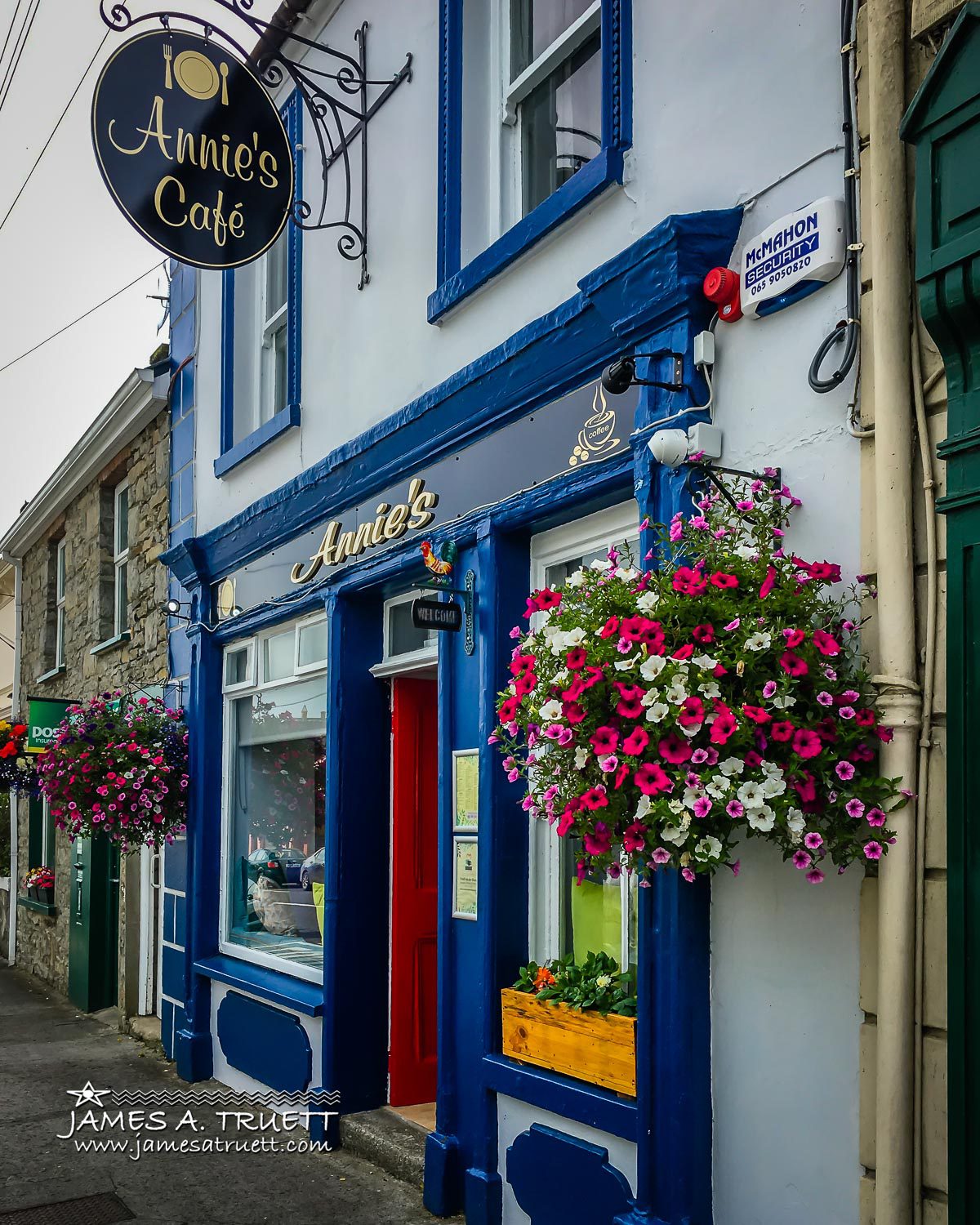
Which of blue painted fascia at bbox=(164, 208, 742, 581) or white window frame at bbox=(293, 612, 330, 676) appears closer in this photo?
blue painted fascia at bbox=(164, 208, 742, 581)

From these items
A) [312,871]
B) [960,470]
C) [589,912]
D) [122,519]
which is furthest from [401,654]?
[122,519]

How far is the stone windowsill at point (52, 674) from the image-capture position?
1439cm

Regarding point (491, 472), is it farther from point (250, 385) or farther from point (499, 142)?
point (250, 385)

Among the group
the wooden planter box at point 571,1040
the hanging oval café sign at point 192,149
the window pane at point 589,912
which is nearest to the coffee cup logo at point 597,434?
the window pane at point 589,912

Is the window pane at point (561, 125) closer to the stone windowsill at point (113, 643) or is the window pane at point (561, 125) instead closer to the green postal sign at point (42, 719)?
the stone windowsill at point (113, 643)

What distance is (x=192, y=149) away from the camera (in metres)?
5.96

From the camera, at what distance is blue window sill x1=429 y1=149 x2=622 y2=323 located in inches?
193

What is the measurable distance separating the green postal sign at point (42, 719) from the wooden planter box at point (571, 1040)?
293 inches

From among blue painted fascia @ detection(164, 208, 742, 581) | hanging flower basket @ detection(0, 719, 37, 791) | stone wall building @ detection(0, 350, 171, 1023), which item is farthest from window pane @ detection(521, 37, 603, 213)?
hanging flower basket @ detection(0, 719, 37, 791)

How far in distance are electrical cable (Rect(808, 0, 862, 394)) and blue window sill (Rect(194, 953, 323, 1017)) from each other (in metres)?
4.79

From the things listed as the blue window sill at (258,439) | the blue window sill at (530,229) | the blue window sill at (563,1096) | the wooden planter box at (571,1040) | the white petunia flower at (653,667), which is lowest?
the blue window sill at (563,1096)

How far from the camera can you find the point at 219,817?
8930mm

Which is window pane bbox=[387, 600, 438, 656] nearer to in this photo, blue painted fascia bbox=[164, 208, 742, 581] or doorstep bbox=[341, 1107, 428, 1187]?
blue painted fascia bbox=[164, 208, 742, 581]

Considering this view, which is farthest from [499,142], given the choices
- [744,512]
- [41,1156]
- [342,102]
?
[41,1156]
